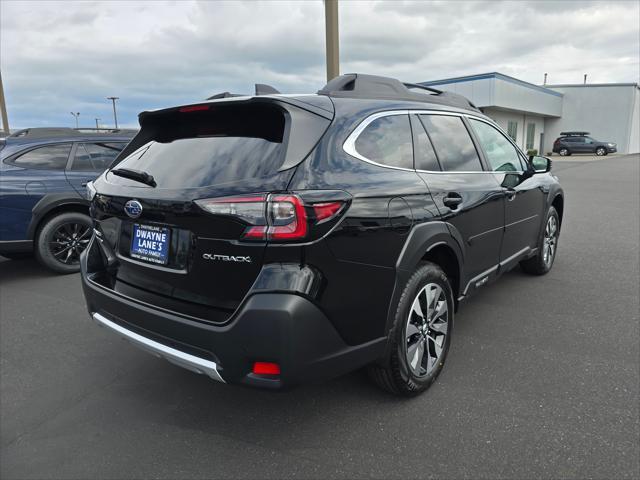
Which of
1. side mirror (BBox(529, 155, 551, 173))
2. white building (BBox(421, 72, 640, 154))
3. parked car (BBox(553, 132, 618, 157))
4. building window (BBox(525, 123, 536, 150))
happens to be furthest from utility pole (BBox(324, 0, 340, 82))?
building window (BBox(525, 123, 536, 150))

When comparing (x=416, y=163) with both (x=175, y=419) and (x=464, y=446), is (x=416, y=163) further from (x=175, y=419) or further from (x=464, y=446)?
(x=175, y=419)

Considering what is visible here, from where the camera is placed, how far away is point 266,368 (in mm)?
2100

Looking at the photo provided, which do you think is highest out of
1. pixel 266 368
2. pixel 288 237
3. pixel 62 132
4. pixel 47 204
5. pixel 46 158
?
pixel 62 132

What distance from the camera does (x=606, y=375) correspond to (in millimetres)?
3041

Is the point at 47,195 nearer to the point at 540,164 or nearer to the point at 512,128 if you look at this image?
the point at 540,164

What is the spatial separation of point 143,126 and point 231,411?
5.94 feet

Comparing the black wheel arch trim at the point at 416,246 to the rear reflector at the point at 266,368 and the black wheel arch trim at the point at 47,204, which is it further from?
the black wheel arch trim at the point at 47,204

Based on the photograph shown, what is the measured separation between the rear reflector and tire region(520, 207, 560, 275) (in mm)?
3652

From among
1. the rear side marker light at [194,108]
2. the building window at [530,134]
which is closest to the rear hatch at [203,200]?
the rear side marker light at [194,108]

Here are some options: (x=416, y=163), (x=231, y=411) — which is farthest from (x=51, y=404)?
(x=416, y=163)

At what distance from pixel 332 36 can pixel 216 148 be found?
650 centimetres

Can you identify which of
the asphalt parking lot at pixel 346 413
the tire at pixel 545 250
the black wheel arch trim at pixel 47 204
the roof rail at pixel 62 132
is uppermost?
the roof rail at pixel 62 132

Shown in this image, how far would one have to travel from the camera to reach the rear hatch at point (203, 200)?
6.91 feet

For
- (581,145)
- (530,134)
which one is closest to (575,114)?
(530,134)
